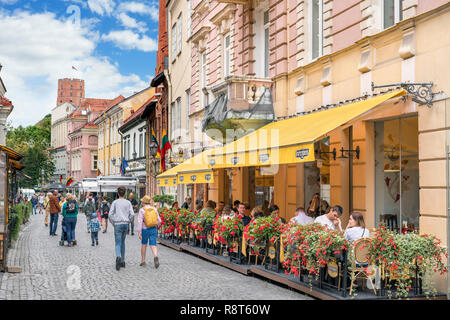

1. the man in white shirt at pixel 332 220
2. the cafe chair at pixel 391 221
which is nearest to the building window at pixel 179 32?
the cafe chair at pixel 391 221

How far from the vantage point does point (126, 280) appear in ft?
35.9

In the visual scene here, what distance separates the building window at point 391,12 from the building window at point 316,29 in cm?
282

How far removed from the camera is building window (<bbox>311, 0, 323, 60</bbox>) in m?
14.2

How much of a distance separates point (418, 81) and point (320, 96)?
4.16m

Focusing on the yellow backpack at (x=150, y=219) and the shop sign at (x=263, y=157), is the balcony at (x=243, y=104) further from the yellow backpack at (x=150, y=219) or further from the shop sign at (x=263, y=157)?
the shop sign at (x=263, y=157)

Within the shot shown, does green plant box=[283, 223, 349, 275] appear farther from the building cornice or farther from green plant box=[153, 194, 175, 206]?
green plant box=[153, 194, 175, 206]

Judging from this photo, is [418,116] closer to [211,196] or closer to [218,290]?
[218,290]

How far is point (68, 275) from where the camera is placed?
11.6 meters

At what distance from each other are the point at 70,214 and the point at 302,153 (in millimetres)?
10044

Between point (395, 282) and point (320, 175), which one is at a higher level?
point (320, 175)

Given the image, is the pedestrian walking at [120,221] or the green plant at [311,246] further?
the pedestrian walking at [120,221]

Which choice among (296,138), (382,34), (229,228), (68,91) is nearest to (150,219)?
(229,228)

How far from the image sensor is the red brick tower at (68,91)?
16538 cm
